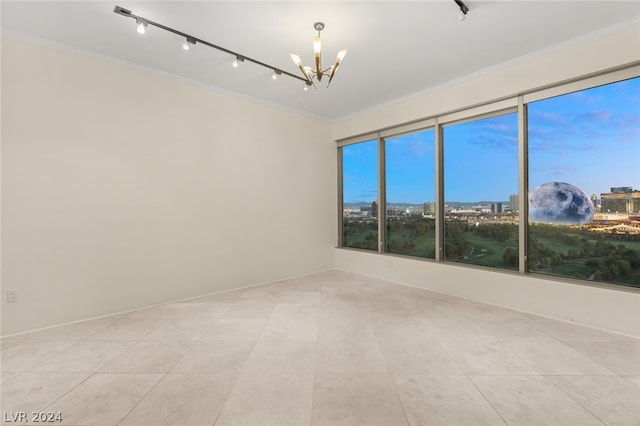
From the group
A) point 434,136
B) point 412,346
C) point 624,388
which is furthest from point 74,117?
point 624,388

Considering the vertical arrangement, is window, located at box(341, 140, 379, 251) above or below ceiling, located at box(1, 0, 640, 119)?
below

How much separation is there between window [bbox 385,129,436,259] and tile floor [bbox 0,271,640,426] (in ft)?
5.12

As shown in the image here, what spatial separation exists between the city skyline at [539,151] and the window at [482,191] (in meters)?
0.01

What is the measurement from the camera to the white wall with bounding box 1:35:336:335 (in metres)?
2.89

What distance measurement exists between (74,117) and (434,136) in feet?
15.8

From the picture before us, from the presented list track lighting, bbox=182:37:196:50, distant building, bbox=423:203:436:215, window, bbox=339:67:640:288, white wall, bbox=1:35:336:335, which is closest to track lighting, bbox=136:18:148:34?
track lighting, bbox=182:37:196:50

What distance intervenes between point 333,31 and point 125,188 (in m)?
3.06

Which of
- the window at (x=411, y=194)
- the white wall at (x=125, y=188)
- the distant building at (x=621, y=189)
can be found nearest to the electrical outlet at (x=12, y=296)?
the white wall at (x=125, y=188)

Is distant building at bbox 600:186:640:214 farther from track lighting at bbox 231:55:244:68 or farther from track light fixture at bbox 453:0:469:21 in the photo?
track lighting at bbox 231:55:244:68

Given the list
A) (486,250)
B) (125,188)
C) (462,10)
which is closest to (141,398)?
(125,188)

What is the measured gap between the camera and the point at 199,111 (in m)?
4.05

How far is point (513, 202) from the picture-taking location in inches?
146

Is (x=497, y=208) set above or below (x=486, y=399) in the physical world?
above

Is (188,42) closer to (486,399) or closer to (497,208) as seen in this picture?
(486,399)
